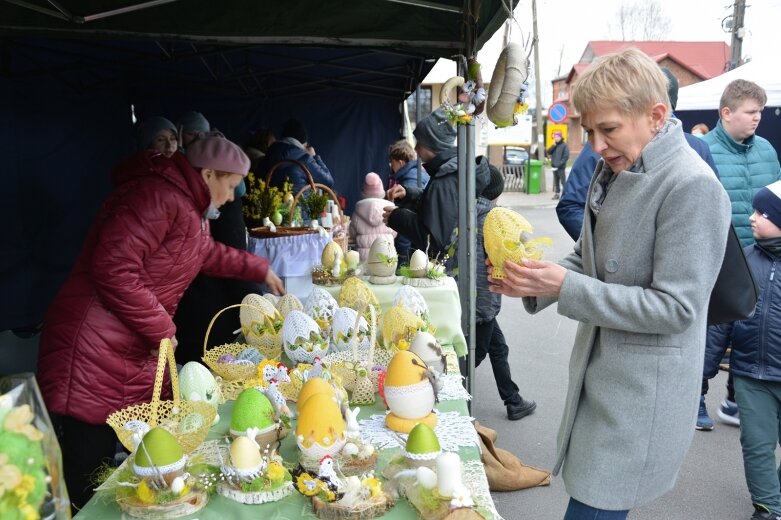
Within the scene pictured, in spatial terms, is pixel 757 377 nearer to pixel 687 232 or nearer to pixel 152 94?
pixel 687 232

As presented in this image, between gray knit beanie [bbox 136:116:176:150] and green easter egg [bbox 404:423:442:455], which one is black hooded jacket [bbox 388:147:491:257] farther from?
green easter egg [bbox 404:423:442:455]

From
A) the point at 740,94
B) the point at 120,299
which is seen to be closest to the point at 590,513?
the point at 120,299

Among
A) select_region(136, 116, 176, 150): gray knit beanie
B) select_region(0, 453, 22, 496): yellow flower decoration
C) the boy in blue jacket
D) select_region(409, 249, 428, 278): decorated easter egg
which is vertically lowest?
the boy in blue jacket

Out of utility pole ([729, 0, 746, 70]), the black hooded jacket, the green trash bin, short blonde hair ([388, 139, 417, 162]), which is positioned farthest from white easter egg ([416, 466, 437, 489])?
the green trash bin

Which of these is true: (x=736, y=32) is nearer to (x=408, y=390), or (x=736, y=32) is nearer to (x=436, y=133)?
(x=436, y=133)

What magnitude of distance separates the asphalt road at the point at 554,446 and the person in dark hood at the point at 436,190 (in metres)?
1.20

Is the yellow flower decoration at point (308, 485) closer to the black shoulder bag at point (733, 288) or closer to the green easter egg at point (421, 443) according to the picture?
the green easter egg at point (421, 443)

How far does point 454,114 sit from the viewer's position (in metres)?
3.22

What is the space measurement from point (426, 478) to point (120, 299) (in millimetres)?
1124

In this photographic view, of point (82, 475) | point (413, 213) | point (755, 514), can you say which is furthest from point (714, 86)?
point (82, 475)

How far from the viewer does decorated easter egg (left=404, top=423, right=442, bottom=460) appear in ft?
4.68

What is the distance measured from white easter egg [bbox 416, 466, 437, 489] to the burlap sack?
158 cm

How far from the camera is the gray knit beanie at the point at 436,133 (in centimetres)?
373

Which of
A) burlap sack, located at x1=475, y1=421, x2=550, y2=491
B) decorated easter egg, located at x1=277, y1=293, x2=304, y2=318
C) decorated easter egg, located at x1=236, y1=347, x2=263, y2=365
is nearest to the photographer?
decorated easter egg, located at x1=236, y1=347, x2=263, y2=365
